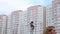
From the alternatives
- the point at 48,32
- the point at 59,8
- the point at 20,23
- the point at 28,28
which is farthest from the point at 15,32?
the point at 48,32

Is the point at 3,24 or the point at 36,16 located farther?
the point at 3,24

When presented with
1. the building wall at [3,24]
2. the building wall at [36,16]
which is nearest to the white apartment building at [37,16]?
the building wall at [36,16]

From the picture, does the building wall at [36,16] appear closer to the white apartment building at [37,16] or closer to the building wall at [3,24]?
the white apartment building at [37,16]

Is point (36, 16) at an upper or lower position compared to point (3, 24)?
upper

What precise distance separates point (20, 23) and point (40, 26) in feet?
3.15

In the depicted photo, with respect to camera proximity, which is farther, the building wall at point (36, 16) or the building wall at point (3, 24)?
the building wall at point (3, 24)

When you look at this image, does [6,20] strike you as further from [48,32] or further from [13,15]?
[48,32]

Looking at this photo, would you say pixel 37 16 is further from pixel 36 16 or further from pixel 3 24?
pixel 3 24

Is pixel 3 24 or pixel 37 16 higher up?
pixel 37 16

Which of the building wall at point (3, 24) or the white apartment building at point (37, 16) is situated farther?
the building wall at point (3, 24)

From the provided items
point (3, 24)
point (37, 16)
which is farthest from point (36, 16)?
point (3, 24)

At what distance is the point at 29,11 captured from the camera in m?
4.25

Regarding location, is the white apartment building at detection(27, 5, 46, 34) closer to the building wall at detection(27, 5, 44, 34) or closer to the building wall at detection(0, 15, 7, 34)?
the building wall at detection(27, 5, 44, 34)

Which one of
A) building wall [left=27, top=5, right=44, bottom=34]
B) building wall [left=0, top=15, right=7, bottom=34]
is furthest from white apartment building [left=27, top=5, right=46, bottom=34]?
building wall [left=0, top=15, right=7, bottom=34]
